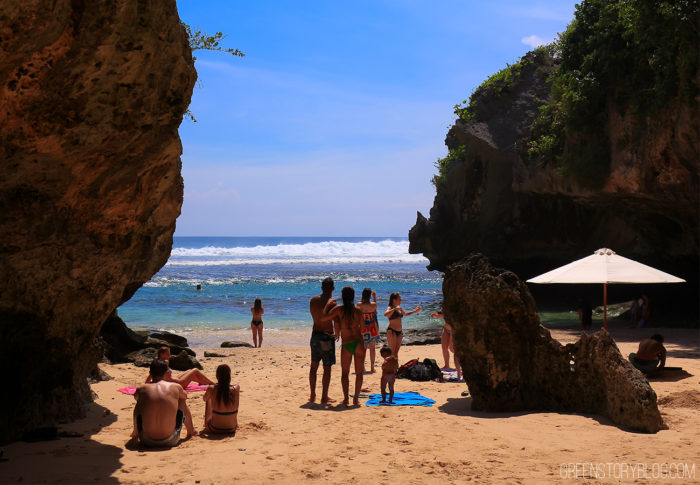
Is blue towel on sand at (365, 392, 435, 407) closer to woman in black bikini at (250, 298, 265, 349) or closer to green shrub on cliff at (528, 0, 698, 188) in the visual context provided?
woman in black bikini at (250, 298, 265, 349)

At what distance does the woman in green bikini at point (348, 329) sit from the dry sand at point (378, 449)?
44 cm

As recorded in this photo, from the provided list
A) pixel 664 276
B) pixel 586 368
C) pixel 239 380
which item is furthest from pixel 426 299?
pixel 586 368

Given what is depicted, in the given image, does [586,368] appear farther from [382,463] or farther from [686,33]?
[686,33]

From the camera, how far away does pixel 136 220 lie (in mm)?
6418

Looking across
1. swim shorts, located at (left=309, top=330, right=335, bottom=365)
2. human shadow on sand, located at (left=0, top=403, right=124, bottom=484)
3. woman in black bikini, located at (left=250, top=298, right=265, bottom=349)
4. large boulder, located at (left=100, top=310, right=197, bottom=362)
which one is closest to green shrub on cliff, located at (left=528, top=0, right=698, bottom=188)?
woman in black bikini, located at (left=250, top=298, right=265, bottom=349)

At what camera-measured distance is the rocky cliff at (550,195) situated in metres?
15.2

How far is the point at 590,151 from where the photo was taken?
1777 centimetres

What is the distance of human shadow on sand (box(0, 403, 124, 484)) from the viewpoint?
4938 millimetres

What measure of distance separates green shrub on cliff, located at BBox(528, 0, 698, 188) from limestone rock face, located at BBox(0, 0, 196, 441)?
Result: 11.8 metres

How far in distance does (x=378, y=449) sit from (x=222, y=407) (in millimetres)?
1803

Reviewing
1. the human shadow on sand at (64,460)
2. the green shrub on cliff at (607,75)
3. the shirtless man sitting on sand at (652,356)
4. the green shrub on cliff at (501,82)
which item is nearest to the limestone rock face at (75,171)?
the human shadow on sand at (64,460)

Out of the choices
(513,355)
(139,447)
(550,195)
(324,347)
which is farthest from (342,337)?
(550,195)

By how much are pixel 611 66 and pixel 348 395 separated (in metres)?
13.5

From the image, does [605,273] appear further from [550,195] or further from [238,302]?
[238,302]
